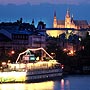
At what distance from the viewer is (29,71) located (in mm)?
74188

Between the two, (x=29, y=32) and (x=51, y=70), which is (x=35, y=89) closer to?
(x=51, y=70)

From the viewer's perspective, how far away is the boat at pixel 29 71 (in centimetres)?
7256

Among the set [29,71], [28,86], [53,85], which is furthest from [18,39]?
[28,86]

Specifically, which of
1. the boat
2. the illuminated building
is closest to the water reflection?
the boat

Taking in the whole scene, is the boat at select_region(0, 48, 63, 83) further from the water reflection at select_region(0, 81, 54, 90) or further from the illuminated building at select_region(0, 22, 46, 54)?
the illuminated building at select_region(0, 22, 46, 54)

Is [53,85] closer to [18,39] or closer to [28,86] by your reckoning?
[28,86]

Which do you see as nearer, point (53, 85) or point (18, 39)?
point (53, 85)

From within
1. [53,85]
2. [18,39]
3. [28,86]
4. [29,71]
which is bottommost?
[28,86]

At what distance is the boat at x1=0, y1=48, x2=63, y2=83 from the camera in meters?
72.6

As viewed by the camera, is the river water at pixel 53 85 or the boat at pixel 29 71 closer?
the river water at pixel 53 85

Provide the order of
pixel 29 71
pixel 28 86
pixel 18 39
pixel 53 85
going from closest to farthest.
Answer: pixel 28 86 → pixel 53 85 → pixel 29 71 → pixel 18 39

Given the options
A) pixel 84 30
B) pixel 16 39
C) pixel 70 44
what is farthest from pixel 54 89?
pixel 84 30

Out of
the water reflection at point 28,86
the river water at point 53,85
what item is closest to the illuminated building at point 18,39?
the river water at point 53,85

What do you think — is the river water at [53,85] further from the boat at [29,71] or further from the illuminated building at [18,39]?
the illuminated building at [18,39]
